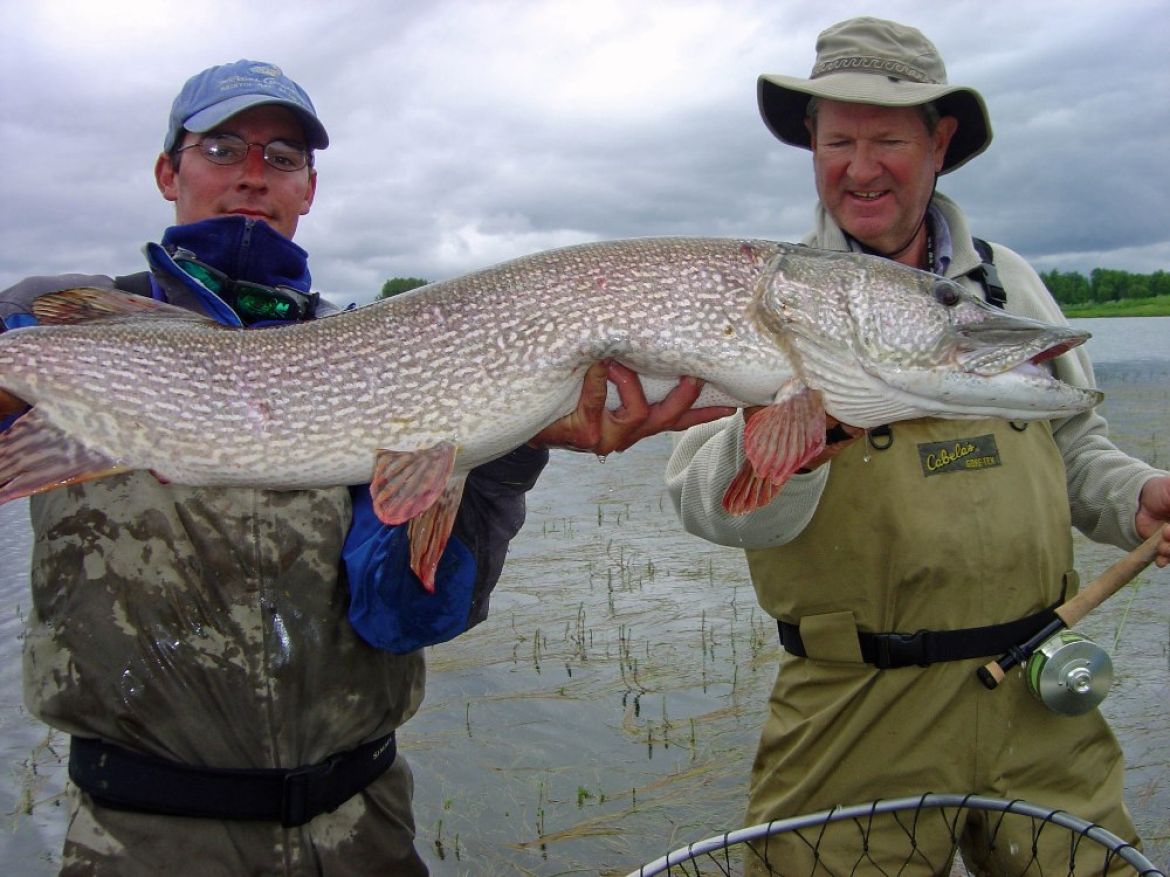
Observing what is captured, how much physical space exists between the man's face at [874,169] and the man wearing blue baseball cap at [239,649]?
0.93 m

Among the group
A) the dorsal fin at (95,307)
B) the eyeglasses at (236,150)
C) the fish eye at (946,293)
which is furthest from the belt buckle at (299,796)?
the fish eye at (946,293)

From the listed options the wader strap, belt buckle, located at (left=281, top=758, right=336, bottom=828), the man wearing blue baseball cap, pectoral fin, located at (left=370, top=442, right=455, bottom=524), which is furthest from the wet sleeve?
the wader strap

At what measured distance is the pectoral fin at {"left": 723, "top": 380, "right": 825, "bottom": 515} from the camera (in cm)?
228

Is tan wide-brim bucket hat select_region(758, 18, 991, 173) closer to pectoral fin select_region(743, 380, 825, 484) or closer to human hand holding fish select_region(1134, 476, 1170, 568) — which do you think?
pectoral fin select_region(743, 380, 825, 484)

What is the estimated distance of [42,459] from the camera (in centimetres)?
223

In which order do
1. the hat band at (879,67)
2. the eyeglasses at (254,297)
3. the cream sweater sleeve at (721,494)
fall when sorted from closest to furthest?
the cream sweater sleeve at (721,494) → the eyeglasses at (254,297) → the hat band at (879,67)

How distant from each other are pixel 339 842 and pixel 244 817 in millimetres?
237

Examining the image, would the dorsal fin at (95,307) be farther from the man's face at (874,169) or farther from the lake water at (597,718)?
the lake water at (597,718)

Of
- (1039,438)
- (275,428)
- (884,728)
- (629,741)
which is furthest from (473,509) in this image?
(629,741)

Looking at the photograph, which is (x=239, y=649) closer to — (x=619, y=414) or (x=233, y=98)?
(x=619, y=414)

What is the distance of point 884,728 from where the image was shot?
2652mm

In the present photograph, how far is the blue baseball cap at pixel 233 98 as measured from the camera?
105 inches

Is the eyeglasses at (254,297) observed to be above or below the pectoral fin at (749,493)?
above

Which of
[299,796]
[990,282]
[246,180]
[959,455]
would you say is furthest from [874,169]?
[299,796]
